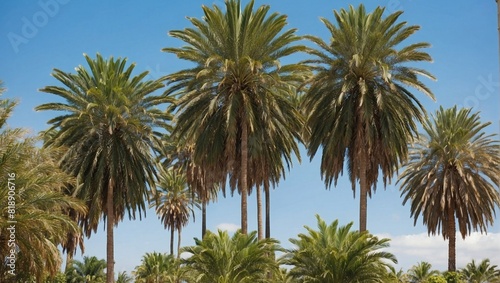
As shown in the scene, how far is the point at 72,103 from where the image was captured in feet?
137

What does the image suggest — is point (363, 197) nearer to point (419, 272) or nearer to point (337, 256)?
point (337, 256)

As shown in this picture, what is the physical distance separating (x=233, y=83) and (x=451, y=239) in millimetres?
25359

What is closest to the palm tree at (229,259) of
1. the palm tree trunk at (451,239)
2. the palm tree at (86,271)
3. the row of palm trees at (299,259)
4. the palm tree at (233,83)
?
the row of palm trees at (299,259)

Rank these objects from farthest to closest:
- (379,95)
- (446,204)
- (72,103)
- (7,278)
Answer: (446,204) < (72,103) < (379,95) < (7,278)

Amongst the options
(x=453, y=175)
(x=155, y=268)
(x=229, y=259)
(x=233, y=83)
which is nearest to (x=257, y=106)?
(x=233, y=83)

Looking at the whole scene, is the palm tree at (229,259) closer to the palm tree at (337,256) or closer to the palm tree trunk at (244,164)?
the palm tree at (337,256)

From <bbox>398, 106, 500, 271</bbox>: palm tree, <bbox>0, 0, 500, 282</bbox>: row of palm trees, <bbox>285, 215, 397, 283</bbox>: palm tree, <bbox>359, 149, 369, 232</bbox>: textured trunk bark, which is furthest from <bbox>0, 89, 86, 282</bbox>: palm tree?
<bbox>398, 106, 500, 271</bbox>: palm tree

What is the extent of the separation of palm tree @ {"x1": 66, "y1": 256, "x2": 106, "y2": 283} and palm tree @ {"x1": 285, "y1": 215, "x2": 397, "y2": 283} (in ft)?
111

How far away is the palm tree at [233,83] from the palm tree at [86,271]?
28.4 m

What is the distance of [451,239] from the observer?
52.0m

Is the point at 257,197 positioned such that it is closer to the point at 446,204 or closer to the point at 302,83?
the point at 302,83

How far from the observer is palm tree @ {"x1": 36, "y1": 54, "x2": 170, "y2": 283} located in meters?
41.2

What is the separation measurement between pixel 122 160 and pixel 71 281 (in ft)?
75.0

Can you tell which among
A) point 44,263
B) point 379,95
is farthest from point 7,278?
point 379,95
